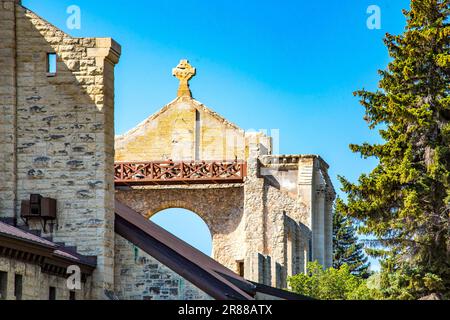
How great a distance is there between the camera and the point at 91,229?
4262cm

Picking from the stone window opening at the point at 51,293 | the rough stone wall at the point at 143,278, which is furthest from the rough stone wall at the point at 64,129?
the stone window opening at the point at 51,293

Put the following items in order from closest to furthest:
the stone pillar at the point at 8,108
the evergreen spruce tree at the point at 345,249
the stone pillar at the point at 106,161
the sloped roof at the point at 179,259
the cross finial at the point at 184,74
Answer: the stone pillar at the point at 106,161 → the stone pillar at the point at 8,108 → the sloped roof at the point at 179,259 → the cross finial at the point at 184,74 → the evergreen spruce tree at the point at 345,249

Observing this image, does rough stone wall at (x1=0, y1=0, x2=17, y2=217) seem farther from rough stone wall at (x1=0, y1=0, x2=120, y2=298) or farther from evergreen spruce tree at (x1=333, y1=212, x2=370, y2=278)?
evergreen spruce tree at (x1=333, y1=212, x2=370, y2=278)

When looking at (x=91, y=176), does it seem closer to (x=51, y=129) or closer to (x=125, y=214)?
(x=51, y=129)

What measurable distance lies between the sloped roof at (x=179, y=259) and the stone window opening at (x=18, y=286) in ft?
19.8

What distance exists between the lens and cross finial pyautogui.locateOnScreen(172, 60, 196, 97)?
79.4 metres

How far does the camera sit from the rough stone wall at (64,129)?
4266cm

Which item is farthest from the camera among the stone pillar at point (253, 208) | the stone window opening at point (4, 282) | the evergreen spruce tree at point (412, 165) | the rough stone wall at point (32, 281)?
the stone pillar at point (253, 208)

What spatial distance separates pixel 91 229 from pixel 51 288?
301 cm

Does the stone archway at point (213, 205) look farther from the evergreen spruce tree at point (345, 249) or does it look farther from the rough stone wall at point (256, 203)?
the evergreen spruce tree at point (345, 249)

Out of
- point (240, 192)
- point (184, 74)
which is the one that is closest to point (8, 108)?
point (240, 192)

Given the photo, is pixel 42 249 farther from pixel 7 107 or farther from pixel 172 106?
pixel 172 106

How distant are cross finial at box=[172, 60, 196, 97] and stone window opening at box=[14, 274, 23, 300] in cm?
4157
